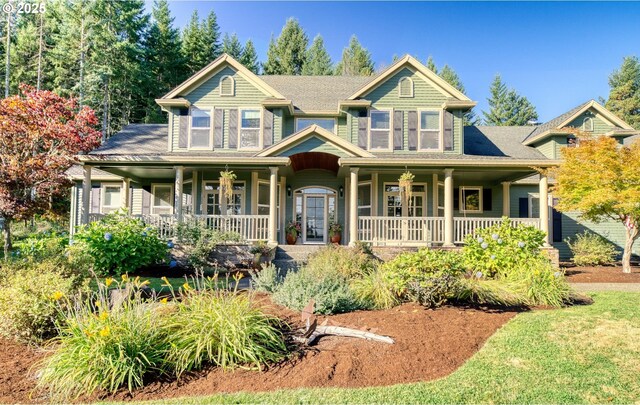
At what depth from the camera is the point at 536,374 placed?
365 centimetres

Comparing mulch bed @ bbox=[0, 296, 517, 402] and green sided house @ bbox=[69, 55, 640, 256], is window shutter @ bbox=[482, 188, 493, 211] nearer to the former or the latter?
green sided house @ bbox=[69, 55, 640, 256]

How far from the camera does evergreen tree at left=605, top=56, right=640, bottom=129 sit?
38.4 metres

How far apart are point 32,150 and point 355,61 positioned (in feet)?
110

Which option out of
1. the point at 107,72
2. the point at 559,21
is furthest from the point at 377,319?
the point at 107,72

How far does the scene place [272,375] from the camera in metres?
3.52

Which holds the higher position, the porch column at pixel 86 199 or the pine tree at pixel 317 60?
the pine tree at pixel 317 60

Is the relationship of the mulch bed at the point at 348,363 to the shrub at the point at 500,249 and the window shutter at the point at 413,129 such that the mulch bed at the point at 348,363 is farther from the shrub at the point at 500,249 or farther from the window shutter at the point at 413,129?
the window shutter at the point at 413,129

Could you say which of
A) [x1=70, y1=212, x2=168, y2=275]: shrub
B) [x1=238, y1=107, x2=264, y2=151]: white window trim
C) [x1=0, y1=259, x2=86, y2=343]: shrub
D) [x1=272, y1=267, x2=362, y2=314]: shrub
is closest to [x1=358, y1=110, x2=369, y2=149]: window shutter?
[x1=238, y1=107, x2=264, y2=151]: white window trim

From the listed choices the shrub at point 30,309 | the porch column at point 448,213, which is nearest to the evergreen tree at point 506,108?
the porch column at point 448,213

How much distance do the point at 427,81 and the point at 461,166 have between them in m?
4.10

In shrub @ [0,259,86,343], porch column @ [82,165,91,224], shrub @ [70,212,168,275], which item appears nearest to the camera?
shrub @ [0,259,86,343]

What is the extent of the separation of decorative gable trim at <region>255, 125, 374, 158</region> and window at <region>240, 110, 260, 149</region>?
2312 millimetres

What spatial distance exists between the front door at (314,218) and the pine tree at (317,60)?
25390 mm

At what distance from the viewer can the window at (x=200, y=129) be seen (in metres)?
13.8
